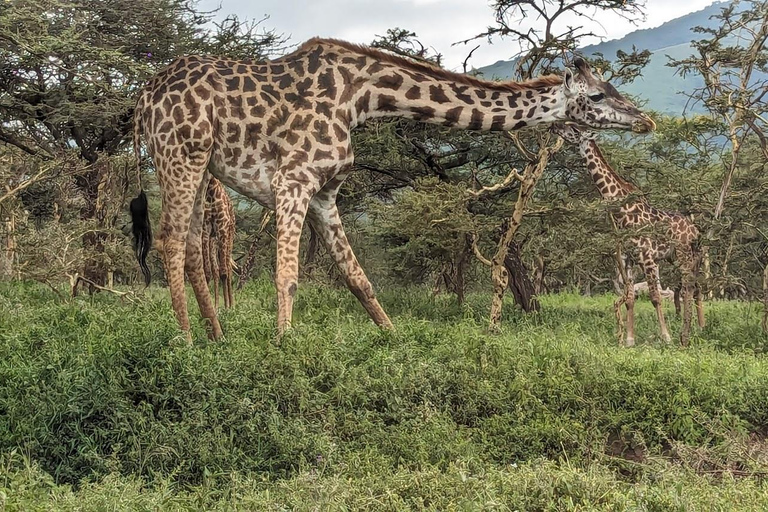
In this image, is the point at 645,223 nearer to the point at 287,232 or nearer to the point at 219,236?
the point at 219,236

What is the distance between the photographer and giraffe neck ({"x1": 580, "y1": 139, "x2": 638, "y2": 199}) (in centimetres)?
975

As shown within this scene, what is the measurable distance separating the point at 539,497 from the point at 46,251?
7141mm

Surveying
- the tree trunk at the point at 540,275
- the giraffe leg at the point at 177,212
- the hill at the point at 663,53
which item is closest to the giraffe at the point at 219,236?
the giraffe leg at the point at 177,212

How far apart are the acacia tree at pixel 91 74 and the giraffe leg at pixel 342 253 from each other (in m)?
3.05

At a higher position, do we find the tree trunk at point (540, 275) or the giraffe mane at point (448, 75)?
the giraffe mane at point (448, 75)

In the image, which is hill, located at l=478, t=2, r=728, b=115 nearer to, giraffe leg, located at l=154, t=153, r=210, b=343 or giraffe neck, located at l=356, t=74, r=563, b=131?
giraffe neck, located at l=356, t=74, r=563, b=131

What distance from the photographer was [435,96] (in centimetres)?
606

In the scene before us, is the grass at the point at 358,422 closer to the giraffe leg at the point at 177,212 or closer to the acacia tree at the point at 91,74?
the giraffe leg at the point at 177,212

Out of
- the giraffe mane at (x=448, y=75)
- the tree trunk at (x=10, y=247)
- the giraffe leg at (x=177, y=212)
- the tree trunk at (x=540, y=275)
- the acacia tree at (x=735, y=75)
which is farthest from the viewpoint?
the tree trunk at (x=540, y=275)

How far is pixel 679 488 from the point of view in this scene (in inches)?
153

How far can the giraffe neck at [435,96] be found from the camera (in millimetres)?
6023

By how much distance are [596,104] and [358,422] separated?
10.2ft

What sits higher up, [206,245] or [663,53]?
[663,53]

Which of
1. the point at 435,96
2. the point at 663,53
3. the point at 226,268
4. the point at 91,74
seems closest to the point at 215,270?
the point at 226,268
